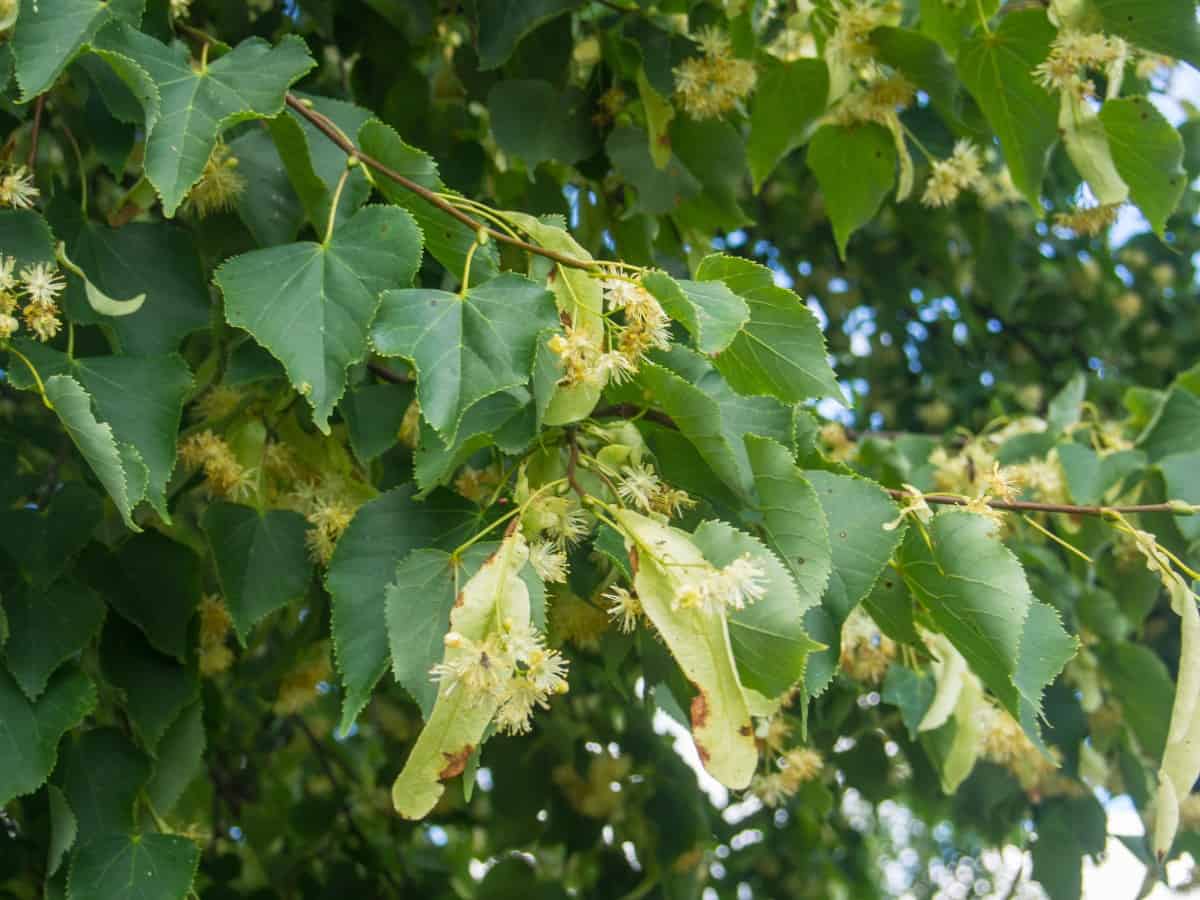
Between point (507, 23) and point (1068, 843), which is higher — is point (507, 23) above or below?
above

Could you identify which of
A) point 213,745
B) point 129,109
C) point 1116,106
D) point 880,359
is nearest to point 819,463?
point 1116,106

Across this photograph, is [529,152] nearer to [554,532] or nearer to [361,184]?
[361,184]

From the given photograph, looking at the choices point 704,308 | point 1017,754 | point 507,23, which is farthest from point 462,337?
point 1017,754

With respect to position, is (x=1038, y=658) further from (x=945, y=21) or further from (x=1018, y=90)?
(x=945, y=21)

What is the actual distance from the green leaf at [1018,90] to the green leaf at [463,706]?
3.44ft

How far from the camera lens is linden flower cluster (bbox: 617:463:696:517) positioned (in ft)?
3.72

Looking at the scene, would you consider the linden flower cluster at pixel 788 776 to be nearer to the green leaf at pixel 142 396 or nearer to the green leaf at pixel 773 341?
the green leaf at pixel 773 341

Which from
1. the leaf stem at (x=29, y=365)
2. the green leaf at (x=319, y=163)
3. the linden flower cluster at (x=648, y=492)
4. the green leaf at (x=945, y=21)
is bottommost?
the leaf stem at (x=29, y=365)

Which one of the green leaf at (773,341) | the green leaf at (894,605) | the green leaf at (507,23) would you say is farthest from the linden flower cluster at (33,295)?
the green leaf at (894,605)

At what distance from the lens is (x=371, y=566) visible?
1.19m

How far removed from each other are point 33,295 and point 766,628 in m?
0.73

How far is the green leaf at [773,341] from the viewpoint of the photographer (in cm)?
120

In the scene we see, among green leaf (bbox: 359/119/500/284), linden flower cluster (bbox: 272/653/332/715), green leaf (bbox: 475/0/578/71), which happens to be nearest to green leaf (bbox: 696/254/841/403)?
green leaf (bbox: 359/119/500/284)

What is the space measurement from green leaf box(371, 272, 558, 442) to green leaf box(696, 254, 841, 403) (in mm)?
181
